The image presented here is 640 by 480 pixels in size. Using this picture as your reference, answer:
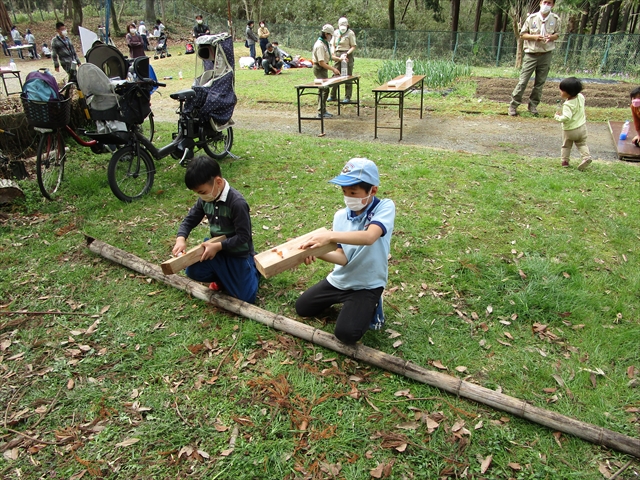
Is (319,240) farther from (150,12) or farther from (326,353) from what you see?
(150,12)

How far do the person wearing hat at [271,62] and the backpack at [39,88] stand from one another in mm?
12359

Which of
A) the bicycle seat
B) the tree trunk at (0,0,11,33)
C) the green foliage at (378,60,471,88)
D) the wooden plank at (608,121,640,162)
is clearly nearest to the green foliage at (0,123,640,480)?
the bicycle seat

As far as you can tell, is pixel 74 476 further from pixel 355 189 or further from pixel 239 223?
pixel 355 189

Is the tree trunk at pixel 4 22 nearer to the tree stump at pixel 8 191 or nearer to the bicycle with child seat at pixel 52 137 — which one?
the bicycle with child seat at pixel 52 137

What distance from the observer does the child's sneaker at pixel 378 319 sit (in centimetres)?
305

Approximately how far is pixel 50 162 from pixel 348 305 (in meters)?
4.47

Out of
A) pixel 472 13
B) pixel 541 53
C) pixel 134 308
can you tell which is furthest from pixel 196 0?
pixel 134 308

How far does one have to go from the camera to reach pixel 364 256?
2.87m

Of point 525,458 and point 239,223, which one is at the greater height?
point 239,223

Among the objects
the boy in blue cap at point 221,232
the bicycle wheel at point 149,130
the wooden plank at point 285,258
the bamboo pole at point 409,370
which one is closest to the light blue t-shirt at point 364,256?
the wooden plank at point 285,258

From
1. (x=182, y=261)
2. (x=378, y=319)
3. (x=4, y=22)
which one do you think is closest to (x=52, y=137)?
(x=182, y=261)

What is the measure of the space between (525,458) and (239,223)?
2234 mm

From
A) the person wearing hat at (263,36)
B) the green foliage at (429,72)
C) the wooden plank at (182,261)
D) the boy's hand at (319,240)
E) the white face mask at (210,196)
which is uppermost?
the person wearing hat at (263,36)

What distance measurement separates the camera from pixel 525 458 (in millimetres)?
2209
